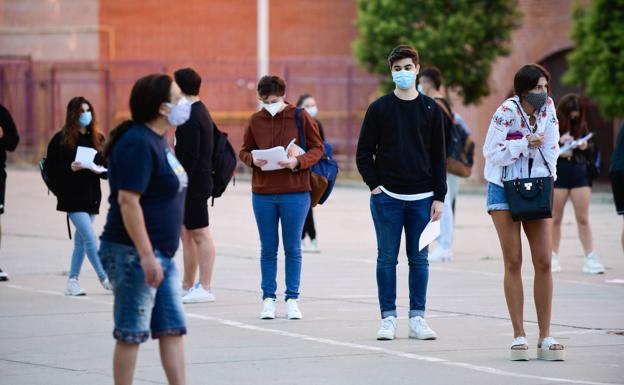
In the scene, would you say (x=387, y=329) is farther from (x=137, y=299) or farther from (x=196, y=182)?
(x=137, y=299)

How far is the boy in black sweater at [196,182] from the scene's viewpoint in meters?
11.1

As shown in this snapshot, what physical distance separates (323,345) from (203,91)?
33.4 meters

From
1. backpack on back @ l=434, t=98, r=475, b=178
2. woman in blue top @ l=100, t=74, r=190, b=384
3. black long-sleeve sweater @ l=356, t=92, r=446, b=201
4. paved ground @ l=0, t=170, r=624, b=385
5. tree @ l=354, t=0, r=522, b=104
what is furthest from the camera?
tree @ l=354, t=0, r=522, b=104

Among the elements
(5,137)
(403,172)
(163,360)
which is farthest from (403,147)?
(5,137)

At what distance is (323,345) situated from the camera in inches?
369

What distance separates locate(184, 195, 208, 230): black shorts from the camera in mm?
11359

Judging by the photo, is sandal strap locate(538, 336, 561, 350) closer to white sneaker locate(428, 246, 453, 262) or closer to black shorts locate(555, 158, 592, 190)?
black shorts locate(555, 158, 592, 190)

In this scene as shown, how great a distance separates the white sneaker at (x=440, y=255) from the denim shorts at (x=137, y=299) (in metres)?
8.31

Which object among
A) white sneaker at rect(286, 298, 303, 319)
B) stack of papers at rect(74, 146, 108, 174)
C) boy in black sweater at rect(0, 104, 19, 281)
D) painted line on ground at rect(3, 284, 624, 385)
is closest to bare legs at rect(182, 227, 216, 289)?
painted line on ground at rect(3, 284, 624, 385)

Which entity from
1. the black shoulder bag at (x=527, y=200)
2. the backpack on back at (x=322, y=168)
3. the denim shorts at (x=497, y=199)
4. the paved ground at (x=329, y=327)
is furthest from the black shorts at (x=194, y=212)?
the black shoulder bag at (x=527, y=200)

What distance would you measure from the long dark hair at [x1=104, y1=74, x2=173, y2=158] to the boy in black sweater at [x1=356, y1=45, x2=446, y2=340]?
2.81 m

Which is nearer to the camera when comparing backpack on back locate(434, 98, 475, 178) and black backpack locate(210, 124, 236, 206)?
black backpack locate(210, 124, 236, 206)

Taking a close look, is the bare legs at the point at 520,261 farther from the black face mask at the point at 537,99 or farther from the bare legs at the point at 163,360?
the bare legs at the point at 163,360

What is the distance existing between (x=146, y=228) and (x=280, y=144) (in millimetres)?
4036
